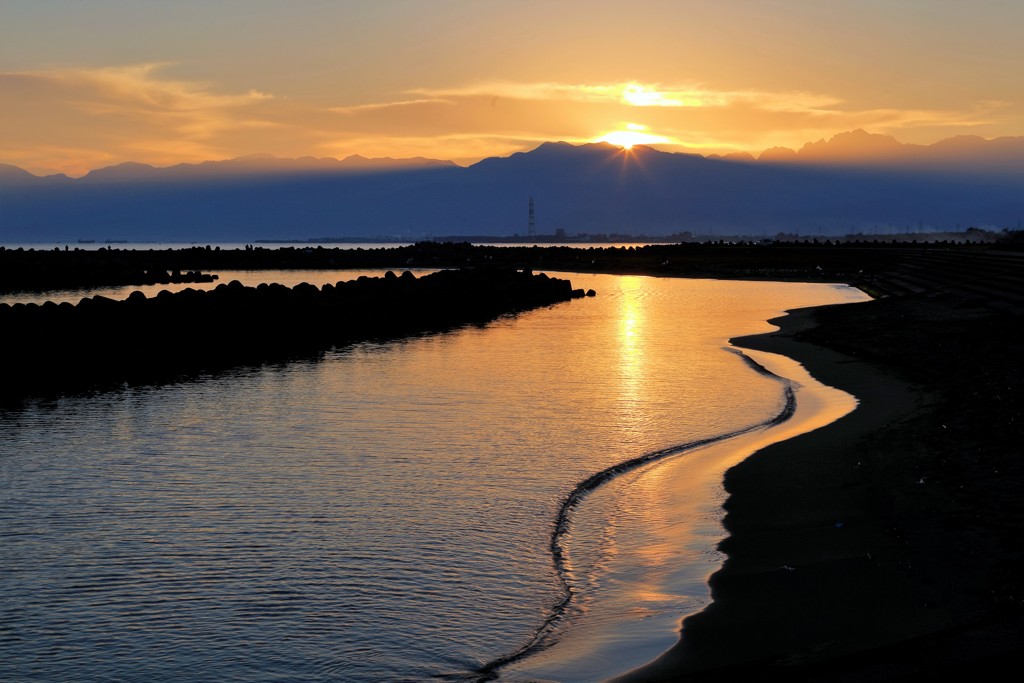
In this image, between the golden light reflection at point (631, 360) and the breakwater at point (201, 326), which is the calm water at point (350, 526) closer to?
the golden light reflection at point (631, 360)

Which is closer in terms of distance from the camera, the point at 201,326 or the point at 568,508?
the point at 568,508

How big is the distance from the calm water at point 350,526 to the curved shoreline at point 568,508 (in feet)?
0.31

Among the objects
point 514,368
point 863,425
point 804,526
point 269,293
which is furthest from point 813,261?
point 804,526

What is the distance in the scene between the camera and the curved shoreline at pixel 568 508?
26.6 ft

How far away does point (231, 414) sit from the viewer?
2028 cm

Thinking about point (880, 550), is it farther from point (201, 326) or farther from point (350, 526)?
point (201, 326)

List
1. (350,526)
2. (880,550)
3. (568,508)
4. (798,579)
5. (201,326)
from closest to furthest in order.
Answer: (798,579), (880,550), (350,526), (568,508), (201,326)

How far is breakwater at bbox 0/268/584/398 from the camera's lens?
2908 cm

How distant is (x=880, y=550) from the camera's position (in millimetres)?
10023

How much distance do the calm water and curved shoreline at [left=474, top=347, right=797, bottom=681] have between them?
10 cm

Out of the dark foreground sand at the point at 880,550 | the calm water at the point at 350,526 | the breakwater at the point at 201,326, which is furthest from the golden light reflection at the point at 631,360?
the breakwater at the point at 201,326

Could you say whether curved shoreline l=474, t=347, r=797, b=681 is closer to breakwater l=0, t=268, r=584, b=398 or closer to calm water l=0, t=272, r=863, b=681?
calm water l=0, t=272, r=863, b=681

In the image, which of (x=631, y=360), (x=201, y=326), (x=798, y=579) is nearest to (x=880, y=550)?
(x=798, y=579)

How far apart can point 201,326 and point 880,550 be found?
31.8 meters
